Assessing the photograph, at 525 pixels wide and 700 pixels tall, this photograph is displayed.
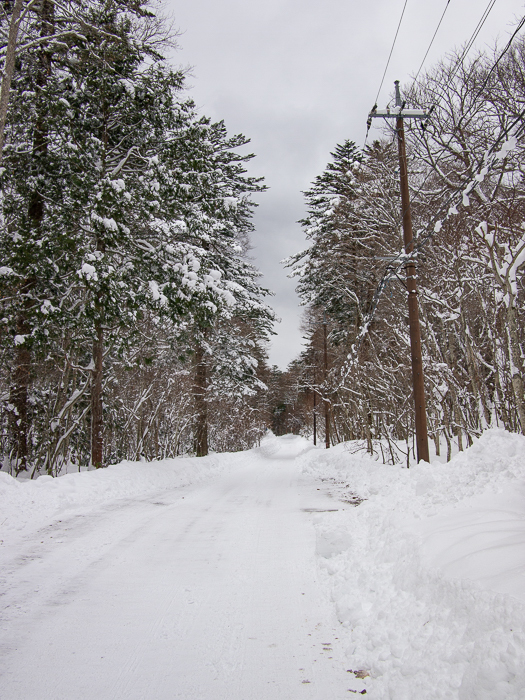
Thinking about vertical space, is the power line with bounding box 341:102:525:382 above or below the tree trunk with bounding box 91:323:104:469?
above

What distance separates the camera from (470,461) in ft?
20.1

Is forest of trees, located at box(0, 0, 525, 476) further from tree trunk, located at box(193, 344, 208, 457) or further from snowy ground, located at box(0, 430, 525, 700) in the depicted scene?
tree trunk, located at box(193, 344, 208, 457)

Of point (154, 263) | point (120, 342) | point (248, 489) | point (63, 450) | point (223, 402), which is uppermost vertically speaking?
point (154, 263)

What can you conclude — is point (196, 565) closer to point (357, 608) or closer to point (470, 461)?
point (357, 608)

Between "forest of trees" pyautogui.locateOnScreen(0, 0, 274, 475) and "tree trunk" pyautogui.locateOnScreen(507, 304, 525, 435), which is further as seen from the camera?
"forest of trees" pyautogui.locateOnScreen(0, 0, 274, 475)

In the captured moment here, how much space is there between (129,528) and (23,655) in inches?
148

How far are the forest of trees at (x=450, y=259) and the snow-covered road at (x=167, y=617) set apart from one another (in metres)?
5.10

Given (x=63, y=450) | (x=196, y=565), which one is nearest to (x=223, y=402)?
(x=63, y=450)

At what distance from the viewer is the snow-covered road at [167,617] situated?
9.43 feet

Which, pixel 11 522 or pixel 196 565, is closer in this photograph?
pixel 196 565

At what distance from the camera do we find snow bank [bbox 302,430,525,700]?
8.20ft

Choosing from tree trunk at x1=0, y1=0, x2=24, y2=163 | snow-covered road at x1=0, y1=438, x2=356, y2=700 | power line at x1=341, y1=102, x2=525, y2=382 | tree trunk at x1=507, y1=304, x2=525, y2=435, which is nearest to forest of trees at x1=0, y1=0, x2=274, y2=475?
tree trunk at x1=0, y1=0, x2=24, y2=163

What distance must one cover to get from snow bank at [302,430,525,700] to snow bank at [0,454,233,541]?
4587mm

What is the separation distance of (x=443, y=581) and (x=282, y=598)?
1736 millimetres
